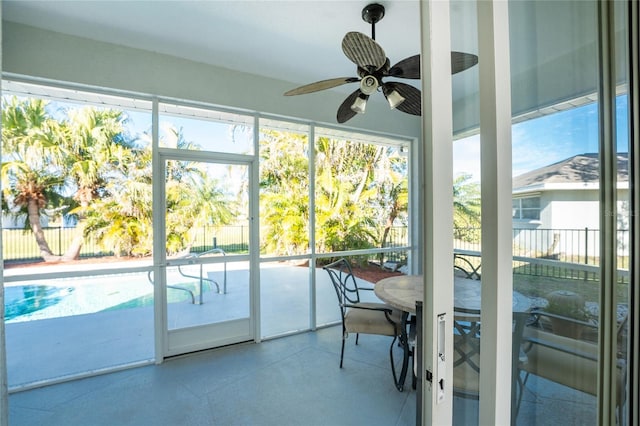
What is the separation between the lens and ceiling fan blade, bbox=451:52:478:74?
2.41 feet

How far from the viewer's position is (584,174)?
708mm

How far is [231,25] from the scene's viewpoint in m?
2.41

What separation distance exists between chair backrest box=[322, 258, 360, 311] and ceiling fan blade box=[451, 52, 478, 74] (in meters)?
2.29

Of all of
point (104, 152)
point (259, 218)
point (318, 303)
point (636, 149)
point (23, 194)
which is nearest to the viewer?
point (636, 149)

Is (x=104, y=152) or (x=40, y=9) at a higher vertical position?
(x=40, y=9)

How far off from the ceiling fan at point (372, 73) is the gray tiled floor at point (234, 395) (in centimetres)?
218

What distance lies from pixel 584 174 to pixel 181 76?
10.7 feet

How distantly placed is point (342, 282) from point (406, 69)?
2224 millimetres

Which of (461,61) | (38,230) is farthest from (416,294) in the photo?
(38,230)

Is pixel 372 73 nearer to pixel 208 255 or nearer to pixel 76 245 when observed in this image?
pixel 208 255

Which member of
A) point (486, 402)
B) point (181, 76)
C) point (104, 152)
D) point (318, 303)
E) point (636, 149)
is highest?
point (181, 76)

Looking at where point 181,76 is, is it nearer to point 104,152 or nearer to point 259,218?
point 104,152

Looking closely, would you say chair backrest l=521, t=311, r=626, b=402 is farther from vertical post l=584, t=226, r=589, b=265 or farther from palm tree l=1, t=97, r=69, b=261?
palm tree l=1, t=97, r=69, b=261

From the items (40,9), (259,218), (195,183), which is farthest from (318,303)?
(40,9)
